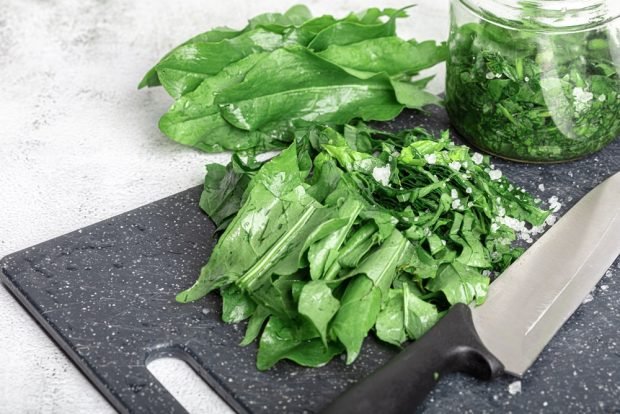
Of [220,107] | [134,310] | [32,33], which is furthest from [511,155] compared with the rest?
[32,33]

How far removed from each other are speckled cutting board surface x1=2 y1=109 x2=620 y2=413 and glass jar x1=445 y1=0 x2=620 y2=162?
138mm

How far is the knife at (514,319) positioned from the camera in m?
1.14

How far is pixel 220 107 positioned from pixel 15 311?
1.63ft

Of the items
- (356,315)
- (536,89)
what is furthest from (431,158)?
(356,315)

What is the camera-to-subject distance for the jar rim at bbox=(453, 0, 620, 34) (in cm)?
148

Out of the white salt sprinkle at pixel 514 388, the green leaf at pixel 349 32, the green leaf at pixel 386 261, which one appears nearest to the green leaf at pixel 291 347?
the green leaf at pixel 386 261

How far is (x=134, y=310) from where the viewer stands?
52.9 inches

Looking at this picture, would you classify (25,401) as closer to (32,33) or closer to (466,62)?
(466,62)

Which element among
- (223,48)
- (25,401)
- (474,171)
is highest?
(223,48)

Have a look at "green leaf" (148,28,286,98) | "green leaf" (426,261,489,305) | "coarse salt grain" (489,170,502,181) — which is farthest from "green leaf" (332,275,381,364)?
"green leaf" (148,28,286,98)

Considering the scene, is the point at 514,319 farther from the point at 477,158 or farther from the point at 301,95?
the point at 301,95

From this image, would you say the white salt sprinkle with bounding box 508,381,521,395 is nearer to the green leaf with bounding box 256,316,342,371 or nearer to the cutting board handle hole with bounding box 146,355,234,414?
the green leaf with bounding box 256,316,342,371

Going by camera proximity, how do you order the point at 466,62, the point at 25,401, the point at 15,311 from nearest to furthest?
the point at 25,401
the point at 15,311
the point at 466,62

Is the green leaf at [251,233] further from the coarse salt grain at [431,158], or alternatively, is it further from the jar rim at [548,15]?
the jar rim at [548,15]
